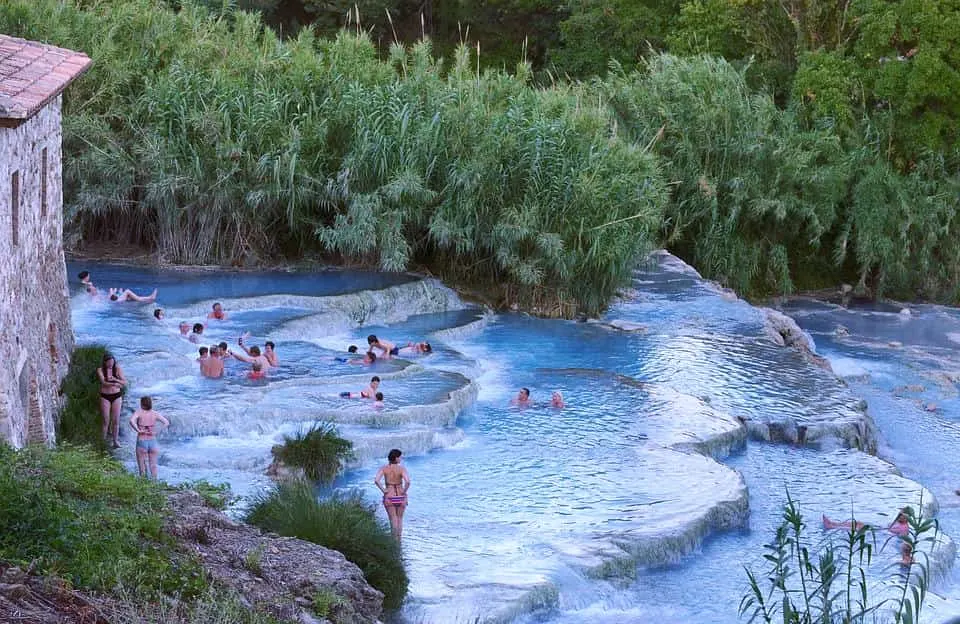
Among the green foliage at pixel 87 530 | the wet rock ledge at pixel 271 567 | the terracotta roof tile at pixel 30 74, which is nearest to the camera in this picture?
the green foliage at pixel 87 530

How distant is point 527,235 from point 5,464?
545 inches

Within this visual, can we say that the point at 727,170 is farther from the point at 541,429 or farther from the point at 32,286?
the point at 32,286

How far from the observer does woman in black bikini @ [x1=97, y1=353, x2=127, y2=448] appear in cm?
1476

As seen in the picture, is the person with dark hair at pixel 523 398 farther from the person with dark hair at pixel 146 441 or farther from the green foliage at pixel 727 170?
the green foliage at pixel 727 170

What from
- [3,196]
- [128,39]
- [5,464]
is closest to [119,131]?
[128,39]

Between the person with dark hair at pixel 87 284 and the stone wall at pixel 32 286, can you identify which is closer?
the stone wall at pixel 32 286

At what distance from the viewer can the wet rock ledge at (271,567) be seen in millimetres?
9117

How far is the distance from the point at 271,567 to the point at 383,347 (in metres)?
9.47

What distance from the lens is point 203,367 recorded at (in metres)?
17.4

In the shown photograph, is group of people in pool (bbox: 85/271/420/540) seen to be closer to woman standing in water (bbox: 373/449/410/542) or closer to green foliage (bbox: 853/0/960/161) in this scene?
woman standing in water (bbox: 373/449/410/542)

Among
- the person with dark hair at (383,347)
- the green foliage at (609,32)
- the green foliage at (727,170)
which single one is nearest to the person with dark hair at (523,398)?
the person with dark hair at (383,347)

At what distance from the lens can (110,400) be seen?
48.5ft

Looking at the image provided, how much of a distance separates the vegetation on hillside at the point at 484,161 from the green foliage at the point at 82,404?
23.9ft

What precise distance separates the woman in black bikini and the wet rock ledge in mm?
4146
